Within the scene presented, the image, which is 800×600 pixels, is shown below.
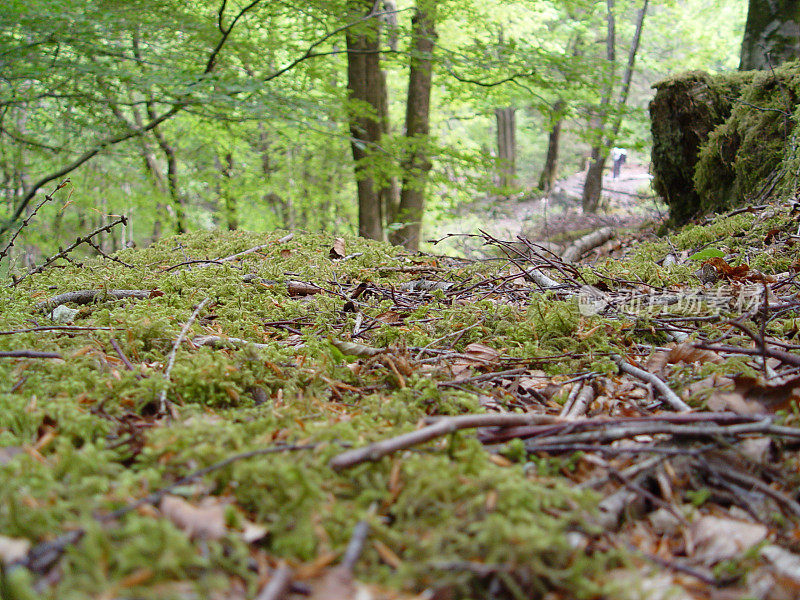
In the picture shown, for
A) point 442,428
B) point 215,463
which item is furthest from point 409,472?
point 215,463

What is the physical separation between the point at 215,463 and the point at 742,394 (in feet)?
4.41

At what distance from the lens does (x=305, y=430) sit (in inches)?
49.2

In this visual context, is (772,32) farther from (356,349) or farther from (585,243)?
(356,349)

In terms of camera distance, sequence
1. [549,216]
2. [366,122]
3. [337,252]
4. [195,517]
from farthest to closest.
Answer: [549,216] < [366,122] < [337,252] < [195,517]

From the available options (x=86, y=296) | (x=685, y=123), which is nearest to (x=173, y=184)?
(x=86, y=296)

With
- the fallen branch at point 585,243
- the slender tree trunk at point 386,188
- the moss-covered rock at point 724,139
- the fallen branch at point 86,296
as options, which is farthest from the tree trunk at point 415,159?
the fallen branch at point 86,296

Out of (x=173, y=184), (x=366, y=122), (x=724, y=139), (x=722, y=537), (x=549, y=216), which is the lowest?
(x=722, y=537)

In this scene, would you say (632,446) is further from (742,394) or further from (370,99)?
(370,99)

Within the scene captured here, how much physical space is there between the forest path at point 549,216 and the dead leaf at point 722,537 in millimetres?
6804

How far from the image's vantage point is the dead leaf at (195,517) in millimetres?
861

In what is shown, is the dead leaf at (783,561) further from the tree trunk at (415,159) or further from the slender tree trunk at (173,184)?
the slender tree trunk at (173,184)

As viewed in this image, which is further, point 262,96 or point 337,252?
point 262,96

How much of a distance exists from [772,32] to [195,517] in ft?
25.4

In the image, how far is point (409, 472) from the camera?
1056mm
